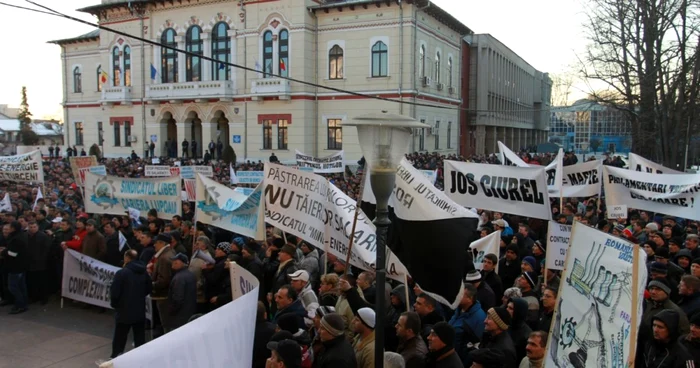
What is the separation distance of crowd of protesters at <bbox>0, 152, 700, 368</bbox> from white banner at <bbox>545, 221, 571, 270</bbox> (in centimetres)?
23

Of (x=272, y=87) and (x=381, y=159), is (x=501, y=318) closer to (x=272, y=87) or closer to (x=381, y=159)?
(x=381, y=159)

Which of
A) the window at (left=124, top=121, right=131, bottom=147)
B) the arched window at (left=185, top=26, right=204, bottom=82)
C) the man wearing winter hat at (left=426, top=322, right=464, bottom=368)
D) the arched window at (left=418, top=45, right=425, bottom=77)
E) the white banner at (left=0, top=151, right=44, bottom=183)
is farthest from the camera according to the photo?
the window at (left=124, top=121, right=131, bottom=147)

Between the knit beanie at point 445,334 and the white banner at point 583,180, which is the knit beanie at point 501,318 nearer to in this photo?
the knit beanie at point 445,334

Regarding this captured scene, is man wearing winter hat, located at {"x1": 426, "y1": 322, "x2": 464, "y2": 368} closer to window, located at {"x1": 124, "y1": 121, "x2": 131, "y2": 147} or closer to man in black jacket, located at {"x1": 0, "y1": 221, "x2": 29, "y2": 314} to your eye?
man in black jacket, located at {"x1": 0, "y1": 221, "x2": 29, "y2": 314}

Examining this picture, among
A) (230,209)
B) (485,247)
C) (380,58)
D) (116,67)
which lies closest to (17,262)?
(230,209)

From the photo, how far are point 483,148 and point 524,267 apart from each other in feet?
132

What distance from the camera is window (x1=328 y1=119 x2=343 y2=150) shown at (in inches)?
1334

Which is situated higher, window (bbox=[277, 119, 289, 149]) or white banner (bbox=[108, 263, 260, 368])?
window (bbox=[277, 119, 289, 149])

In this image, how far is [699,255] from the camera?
8.30m

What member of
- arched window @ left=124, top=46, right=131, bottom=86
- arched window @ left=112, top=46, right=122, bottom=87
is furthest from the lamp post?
arched window @ left=112, top=46, right=122, bottom=87

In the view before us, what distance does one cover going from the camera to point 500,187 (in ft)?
31.5

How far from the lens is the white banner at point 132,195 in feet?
38.9

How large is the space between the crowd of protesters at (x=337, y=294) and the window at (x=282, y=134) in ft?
70.6

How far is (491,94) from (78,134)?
112 ft
